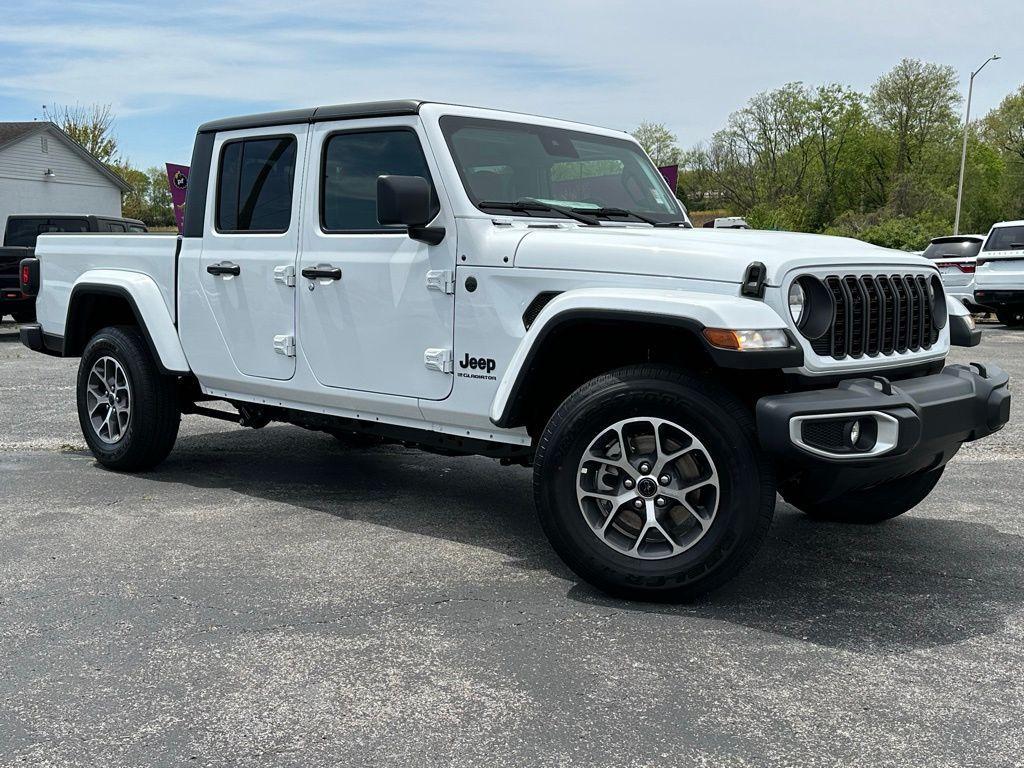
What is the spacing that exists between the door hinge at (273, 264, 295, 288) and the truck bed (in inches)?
40.1

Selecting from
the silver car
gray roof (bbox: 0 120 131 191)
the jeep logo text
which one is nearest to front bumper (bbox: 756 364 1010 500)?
the jeep logo text

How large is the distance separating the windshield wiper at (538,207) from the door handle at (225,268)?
64.7 inches

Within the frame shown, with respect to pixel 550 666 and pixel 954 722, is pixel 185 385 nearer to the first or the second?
pixel 550 666

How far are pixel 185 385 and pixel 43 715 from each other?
140 inches

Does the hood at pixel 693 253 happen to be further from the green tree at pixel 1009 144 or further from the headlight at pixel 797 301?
the green tree at pixel 1009 144

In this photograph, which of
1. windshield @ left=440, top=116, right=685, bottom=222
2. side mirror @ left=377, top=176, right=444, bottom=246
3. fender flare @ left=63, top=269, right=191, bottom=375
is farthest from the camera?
fender flare @ left=63, top=269, right=191, bottom=375

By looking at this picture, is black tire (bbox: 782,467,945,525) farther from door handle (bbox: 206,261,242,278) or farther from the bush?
the bush

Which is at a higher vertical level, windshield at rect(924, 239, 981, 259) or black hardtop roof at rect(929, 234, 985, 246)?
black hardtop roof at rect(929, 234, 985, 246)

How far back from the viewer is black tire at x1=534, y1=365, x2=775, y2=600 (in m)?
3.90

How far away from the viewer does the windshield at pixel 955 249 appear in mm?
20062

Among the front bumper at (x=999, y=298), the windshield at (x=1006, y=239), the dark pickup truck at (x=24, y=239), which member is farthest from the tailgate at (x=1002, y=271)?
the dark pickup truck at (x=24, y=239)

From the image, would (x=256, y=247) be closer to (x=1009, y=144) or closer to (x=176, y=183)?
(x=176, y=183)

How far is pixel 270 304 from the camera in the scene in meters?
5.53

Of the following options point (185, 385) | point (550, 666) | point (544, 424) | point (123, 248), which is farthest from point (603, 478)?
point (123, 248)
